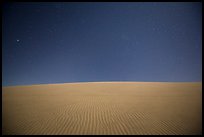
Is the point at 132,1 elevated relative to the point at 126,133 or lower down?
elevated

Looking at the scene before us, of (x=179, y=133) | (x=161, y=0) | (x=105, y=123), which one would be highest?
(x=161, y=0)

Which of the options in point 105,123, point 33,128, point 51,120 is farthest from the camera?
point 51,120

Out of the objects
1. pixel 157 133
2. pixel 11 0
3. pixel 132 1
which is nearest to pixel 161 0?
pixel 132 1

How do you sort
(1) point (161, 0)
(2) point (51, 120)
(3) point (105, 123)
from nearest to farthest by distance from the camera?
(1) point (161, 0) < (3) point (105, 123) < (2) point (51, 120)

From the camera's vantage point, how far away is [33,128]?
8953 millimetres

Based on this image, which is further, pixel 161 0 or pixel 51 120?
pixel 51 120

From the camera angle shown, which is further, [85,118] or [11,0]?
[85,118]

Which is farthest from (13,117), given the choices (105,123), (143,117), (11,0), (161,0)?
(161,0)

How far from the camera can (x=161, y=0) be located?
7715 mm

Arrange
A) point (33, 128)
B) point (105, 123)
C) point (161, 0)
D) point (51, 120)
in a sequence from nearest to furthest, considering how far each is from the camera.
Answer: point (161, 0), point (33, 128), point (105, 123), point (51, 120)

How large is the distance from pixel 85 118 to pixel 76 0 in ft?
22.0

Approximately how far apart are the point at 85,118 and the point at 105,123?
5.36ft

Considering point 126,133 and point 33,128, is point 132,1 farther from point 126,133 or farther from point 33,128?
point 33,128

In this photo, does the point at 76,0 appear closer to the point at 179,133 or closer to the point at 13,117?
the point at 179,133
